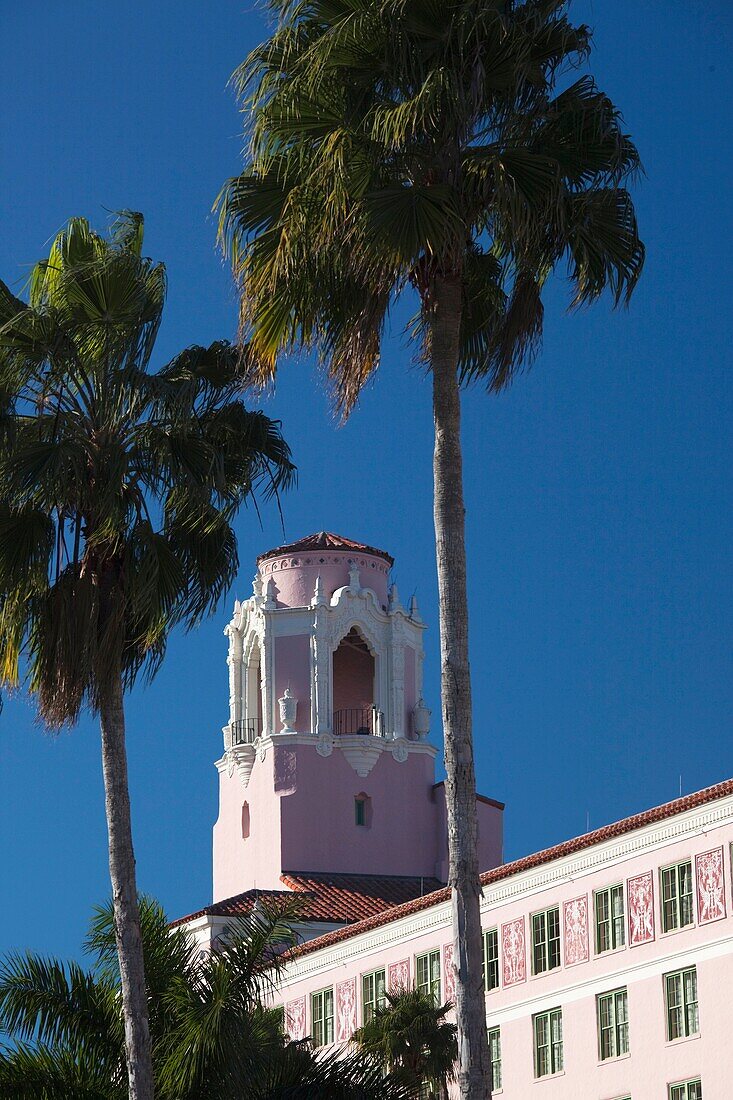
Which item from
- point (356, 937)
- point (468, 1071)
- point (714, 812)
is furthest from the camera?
point (356, 937)

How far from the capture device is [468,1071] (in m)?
20.2

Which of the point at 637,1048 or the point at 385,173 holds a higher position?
the point at 385,173

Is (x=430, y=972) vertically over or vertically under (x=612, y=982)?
over

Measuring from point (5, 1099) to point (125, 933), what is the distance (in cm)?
244

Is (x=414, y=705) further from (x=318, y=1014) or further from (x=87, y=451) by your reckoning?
(x=87, y=451)

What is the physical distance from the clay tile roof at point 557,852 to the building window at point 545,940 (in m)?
1.24

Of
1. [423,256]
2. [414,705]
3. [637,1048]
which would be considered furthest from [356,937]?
[423,256]

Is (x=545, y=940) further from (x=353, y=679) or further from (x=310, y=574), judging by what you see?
(x=353, y=679)

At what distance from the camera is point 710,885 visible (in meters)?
45.3

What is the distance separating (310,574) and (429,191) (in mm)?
54422

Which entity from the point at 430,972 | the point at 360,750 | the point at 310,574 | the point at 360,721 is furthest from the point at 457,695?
the point at 360,721

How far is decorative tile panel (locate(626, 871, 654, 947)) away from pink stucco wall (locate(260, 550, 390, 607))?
29.7 metres

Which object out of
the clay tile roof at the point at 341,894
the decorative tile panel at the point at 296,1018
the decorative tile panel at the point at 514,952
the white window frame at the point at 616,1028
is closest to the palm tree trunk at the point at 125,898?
the white window frame at the point at 616,1028

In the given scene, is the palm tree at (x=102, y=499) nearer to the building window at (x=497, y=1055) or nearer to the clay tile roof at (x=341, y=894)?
the building window at (x=497, y=1055)
